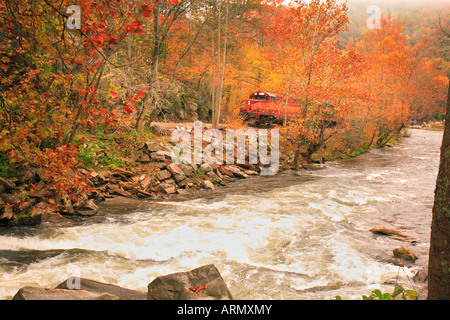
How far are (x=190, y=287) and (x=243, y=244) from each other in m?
3.16

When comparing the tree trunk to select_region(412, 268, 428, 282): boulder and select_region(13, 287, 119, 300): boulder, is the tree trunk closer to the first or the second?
select_region(412, 268, 428, 282): boulder

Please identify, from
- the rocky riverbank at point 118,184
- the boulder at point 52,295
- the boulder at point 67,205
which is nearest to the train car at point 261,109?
the rocky riverbank at point 118,184

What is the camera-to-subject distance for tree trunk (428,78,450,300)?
2.67 m

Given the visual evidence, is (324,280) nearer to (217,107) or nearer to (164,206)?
(164,206)

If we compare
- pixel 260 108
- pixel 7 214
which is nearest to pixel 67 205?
pixel 7 214

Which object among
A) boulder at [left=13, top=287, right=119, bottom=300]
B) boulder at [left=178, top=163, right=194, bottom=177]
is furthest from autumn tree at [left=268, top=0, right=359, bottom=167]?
boulder at [left=13, top=287, right=119, bottom=300]

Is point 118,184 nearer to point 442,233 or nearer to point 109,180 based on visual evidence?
point 109,180

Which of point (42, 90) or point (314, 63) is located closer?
point (42, 90)

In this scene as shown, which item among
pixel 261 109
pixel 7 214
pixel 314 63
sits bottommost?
pixel 7 214

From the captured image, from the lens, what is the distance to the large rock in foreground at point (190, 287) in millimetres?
3424

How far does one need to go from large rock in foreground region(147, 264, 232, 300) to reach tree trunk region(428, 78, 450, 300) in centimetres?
217

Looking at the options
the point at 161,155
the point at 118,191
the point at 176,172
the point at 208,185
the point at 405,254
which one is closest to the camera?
the point at 405,254

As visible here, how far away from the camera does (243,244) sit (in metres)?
6.70
